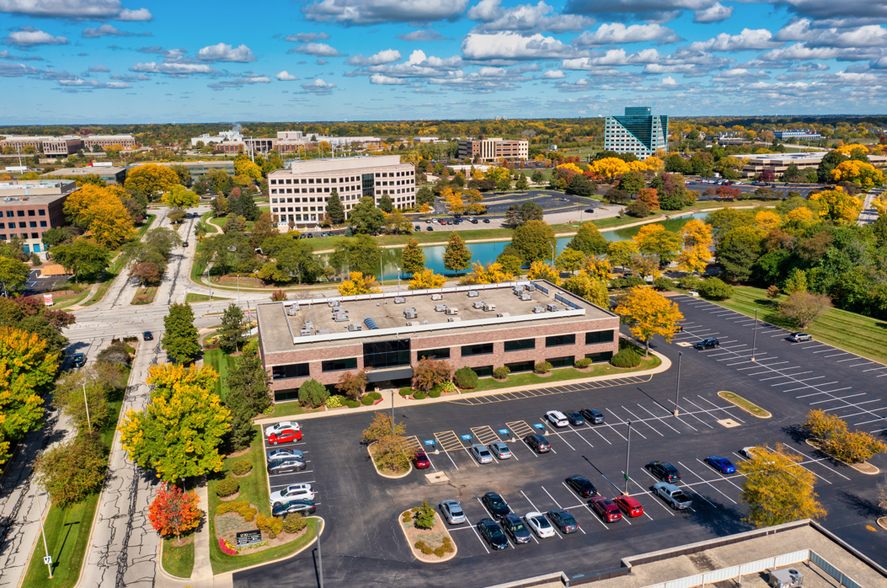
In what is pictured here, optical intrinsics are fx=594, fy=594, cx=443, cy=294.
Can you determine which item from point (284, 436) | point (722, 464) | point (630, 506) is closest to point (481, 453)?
point (630, 506)

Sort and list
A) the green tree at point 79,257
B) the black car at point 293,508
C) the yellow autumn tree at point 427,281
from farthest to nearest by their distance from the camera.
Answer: the green tree at point 79,257 < the yellow autumn tree at point 427,281 < the black car at point 293,508

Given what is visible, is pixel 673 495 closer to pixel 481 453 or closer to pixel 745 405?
pixel 481 453

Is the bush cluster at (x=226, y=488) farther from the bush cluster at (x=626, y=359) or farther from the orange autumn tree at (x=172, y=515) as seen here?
the bush cluster at (x=626, y=359)

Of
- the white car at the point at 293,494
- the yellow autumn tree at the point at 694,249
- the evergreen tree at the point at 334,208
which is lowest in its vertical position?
the white car at the point at 293,494

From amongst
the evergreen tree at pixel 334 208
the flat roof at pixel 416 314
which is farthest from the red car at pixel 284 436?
the evergreen tree at pixel 334 208

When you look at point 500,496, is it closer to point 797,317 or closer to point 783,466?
point 783,466

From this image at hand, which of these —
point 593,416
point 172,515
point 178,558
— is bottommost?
point 178,558

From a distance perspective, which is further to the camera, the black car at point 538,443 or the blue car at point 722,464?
the black car at point 538,443
